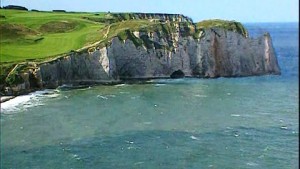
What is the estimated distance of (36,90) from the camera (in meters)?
72.9

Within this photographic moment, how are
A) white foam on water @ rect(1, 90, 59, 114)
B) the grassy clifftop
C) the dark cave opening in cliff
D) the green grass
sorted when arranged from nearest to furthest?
white foam on water @ rect(1, 90, 59, 114) < the grassy clifftop < the dark cave opening in cliff < the green grass

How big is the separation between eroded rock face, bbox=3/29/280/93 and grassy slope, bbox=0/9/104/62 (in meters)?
4.27

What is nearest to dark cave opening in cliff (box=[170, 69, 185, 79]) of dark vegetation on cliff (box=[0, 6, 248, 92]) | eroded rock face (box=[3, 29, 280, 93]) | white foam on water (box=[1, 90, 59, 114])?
eroded rock face (box=[3, 29, 280, 93])

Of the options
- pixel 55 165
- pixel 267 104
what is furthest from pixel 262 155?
pixel 267 104

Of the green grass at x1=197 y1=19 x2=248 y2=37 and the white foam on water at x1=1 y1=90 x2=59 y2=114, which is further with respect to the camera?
the green grass at x1=197 y1=19 x2=248 y2=37

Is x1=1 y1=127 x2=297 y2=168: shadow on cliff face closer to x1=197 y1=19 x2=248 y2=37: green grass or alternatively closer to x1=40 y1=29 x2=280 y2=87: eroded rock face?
x1=40 y1=29 x2=280 y2=87: eroded rock face

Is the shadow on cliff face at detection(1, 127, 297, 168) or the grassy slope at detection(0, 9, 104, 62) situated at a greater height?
the grassy slope at detection(0, 9, 104, 62)

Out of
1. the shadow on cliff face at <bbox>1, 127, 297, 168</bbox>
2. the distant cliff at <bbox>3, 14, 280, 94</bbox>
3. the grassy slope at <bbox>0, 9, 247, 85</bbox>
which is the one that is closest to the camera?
the shadow on cliff face at <bbox>1, 127, 297, 168</bbox>

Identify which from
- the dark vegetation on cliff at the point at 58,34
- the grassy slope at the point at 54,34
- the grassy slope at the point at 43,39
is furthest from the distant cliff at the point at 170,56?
the grassy slope at the point at 43,39

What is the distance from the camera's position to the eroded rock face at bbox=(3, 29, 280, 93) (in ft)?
266

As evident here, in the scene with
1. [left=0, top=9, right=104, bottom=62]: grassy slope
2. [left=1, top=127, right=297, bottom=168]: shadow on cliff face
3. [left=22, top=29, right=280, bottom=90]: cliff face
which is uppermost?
[left=0, top=9, right=104, bottom=62]: grassy slope

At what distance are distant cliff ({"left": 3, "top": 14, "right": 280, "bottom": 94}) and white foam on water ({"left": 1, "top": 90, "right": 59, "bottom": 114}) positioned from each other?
25.0 feet

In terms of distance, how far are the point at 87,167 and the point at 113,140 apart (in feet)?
25.1

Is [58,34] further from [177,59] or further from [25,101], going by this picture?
[25,101]
